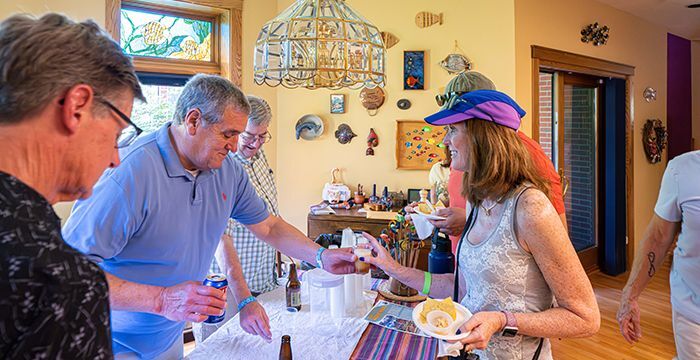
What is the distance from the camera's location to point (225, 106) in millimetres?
1442

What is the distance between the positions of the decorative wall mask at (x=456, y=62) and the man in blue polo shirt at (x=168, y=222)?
2.44 metres

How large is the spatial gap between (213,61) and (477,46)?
217 centimetres

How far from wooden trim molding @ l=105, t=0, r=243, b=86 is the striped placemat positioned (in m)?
2.67

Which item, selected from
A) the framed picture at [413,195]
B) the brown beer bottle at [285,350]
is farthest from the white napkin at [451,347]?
the framed picture at [413,195]

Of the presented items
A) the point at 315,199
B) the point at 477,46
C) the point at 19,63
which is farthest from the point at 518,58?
the point at 19,63

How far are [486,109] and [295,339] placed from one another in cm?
96

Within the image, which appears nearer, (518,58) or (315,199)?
(518,58)

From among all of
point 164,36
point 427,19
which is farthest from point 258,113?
point 427,19

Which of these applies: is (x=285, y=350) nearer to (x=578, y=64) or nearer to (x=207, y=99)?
(x=207, y=99)

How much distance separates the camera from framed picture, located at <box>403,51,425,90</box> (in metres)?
3.71

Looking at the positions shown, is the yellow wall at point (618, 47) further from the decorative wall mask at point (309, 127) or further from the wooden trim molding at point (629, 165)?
the decorative wall mask at point (309, 127)

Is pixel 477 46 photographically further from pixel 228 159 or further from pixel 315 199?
pixel 228 159

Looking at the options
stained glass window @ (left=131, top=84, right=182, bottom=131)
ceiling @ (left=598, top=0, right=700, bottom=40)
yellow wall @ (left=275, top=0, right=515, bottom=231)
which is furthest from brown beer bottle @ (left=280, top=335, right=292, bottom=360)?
ceiling @ (left=598, top=0, right=700, bottom=40)

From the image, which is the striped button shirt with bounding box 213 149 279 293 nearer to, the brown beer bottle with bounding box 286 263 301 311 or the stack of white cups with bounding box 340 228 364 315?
the brown beer bottle with bounding box 286 263 301 311
